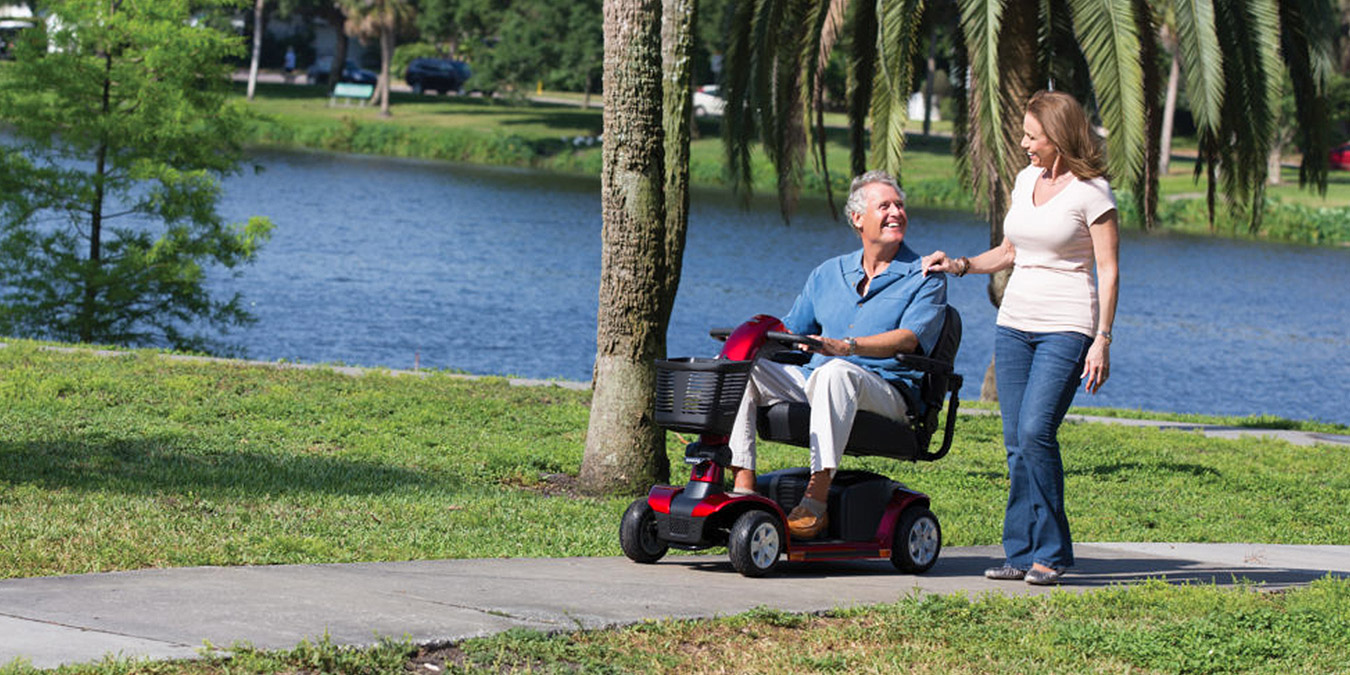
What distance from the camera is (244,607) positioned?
5172mm

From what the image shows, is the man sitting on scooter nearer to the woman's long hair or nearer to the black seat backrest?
the black seat backrest

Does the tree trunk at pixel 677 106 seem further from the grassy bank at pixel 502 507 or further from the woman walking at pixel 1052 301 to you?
the woman walking at pixel 1052 301

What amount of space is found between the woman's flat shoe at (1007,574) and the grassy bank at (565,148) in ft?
141

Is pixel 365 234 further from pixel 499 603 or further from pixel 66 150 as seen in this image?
pixel 499 603

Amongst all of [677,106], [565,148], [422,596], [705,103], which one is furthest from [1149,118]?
[705,103]

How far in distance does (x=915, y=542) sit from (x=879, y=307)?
1041 millimetres

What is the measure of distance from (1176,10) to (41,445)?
9.55 metres

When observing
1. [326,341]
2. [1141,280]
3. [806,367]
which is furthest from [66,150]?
[1141,280]

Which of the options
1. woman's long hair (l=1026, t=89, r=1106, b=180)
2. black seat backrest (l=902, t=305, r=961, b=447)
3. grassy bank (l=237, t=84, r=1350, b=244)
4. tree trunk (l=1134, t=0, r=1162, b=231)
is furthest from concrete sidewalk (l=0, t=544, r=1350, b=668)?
grassy bank (l=237, t=84, r=1350, b=244)

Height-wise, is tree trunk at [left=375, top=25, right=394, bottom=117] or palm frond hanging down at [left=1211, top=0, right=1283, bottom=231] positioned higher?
tree trunk at [left=375, top=25, right=394, bottom=117]

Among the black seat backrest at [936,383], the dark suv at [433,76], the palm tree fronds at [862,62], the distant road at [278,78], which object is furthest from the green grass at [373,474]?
the distant road at [278,78]

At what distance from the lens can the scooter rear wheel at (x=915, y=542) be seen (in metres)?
6.80

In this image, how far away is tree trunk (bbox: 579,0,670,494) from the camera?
9070 mm

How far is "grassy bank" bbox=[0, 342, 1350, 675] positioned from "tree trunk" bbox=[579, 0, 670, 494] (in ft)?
1.28
